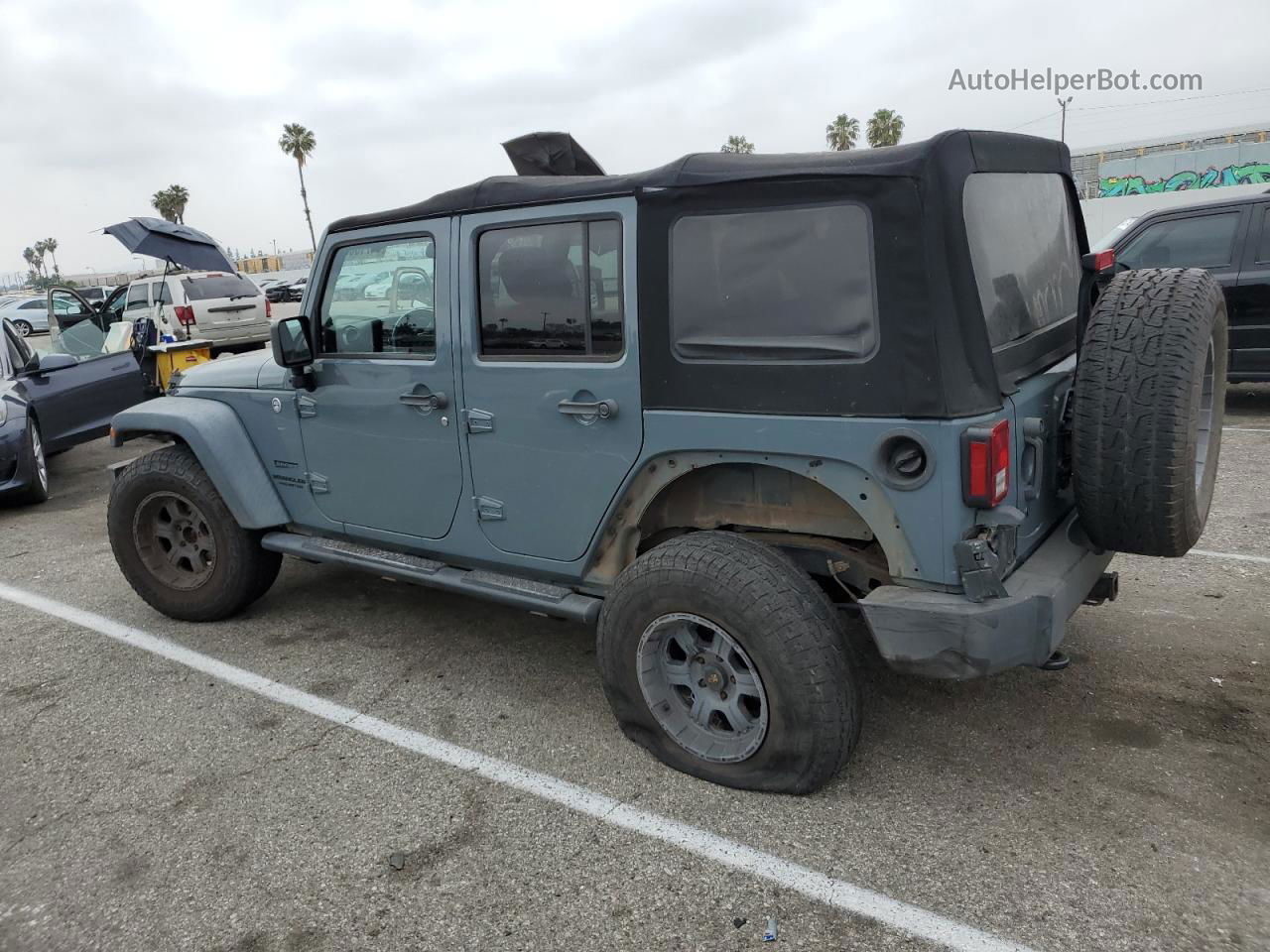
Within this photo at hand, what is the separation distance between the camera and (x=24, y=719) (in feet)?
12.2

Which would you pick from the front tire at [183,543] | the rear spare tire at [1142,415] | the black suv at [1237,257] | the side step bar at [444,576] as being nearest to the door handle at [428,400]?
the side step bar at [444,576]

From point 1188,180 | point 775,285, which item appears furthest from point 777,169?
point 1188,180

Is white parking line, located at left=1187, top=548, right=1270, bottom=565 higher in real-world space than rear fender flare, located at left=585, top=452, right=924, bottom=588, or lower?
lower

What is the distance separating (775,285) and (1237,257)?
6.71 m

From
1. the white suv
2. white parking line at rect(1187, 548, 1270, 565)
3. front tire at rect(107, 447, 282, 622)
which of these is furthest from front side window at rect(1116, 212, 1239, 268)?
the white suv

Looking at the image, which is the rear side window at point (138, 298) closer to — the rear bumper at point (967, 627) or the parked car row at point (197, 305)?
the parked car row at point (197, 305)

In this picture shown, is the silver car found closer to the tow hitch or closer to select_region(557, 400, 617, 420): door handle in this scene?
select_region(557, 400, 617, 420): door handle

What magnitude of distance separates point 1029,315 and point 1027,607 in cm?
104

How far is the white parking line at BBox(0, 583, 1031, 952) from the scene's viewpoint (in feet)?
7.71

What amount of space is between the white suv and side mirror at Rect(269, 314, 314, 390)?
10.6m

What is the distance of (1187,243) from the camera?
7.88 meters

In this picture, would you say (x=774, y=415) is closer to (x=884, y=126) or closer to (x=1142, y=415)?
(x=1142, y=415)

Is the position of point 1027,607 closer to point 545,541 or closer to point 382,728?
point 545,541

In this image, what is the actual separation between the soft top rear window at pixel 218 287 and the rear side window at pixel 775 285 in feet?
44.2
